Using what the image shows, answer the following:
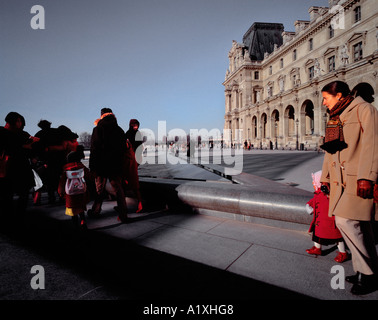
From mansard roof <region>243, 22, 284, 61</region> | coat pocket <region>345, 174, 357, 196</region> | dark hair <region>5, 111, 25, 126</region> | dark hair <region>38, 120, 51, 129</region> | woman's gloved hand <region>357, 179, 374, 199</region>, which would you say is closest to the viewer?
woman's gloved hand <region>357, 179, 374, 199</region>

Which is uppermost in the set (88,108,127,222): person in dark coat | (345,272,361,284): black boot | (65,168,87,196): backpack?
(88,108,127,222): person in dark coat

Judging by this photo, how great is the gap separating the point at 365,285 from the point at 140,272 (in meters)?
2.04

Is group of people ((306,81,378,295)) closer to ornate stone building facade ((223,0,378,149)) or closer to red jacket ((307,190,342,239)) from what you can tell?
red jacket ((307,190,342,239))

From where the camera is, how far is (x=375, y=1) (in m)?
24.4

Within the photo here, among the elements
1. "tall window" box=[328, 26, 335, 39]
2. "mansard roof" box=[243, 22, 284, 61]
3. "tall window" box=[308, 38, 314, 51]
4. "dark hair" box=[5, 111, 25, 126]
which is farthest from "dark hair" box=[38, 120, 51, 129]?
"mansard roof" box=[243, 22, 284, 61]

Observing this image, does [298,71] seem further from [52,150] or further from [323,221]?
[323,221]

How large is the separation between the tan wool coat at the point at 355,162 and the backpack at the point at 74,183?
133 inches

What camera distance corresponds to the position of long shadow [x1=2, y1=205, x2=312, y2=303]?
1863mm

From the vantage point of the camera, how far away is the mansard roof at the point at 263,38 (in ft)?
176

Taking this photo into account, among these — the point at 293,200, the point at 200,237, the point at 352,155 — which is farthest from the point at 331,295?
the point at 200,237

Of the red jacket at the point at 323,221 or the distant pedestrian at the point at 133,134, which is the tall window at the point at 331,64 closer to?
the distant pedestrian at the point at 133,134

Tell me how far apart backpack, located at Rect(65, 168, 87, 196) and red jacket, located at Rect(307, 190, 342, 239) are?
3315 millimetres

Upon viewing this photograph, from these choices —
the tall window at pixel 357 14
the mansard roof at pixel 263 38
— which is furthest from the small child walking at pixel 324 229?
the mansard roof at pixel 263 38
